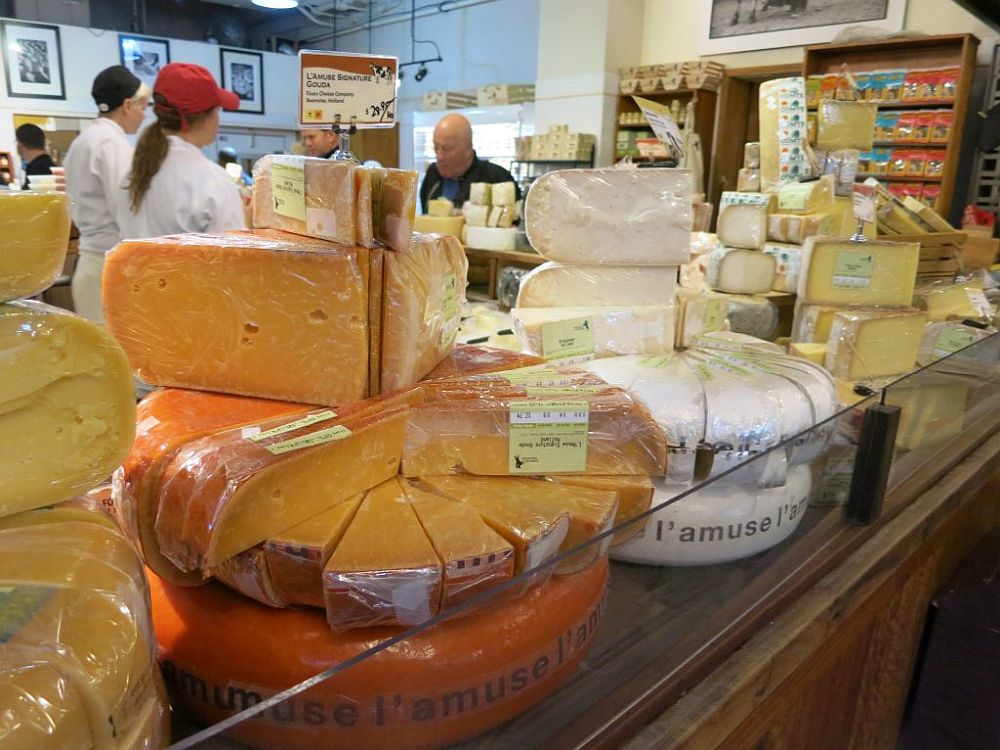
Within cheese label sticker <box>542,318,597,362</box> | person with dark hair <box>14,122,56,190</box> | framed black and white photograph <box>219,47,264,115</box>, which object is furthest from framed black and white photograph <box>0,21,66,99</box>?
cheese label sticker <box>542,318,597,362</box>

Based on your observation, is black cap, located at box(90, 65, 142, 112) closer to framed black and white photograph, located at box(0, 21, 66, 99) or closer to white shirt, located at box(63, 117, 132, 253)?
white shirt, located at box(63, 117, 132, 253)

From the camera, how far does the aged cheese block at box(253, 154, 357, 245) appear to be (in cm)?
95

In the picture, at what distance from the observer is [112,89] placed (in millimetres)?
2559

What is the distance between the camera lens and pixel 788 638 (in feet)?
3.43

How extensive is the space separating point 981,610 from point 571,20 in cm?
579

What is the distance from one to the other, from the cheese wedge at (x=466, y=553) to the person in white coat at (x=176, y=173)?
63.8 inches

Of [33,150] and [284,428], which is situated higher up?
[33,150]

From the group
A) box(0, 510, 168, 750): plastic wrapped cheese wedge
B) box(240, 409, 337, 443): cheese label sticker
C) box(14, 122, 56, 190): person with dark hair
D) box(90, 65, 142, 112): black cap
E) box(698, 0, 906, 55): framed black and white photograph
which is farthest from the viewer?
box(14, 122, 56, 190): person with dark hair

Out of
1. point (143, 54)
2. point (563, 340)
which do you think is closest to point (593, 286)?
point (563, 340)

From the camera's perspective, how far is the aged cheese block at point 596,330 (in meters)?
1.38

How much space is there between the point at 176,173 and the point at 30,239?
5.33 feet

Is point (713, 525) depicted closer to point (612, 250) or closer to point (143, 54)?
point (612, 250)

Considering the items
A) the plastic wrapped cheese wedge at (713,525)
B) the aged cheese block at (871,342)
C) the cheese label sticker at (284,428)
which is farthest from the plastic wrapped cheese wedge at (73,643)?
the aged cheese block at (871,342)

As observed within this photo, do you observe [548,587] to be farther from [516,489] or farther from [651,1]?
[651,1]
